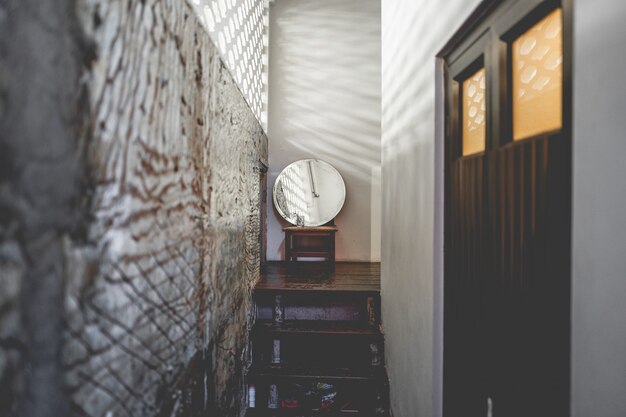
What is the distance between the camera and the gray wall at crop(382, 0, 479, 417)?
1.63 metres

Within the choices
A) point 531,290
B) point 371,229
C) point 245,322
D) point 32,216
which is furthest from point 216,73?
point 371,229

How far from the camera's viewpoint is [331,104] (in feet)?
15.6

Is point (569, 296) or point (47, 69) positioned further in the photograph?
point (569, 296)

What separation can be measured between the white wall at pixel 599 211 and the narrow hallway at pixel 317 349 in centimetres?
245

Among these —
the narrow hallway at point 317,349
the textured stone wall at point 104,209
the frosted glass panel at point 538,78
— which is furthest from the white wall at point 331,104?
the frosted glass panel at point 538,78

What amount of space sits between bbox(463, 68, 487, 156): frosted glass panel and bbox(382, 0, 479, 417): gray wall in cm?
18

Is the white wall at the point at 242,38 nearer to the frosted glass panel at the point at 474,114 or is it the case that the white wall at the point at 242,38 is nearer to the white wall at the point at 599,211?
the frosted glass panel at the point at 474,114

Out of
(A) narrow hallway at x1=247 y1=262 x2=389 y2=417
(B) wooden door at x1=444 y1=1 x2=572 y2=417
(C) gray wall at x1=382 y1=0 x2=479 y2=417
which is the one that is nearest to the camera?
(B) wooden door at x1=444 y1=1 x2=572 y2=417

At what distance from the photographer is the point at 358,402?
313cm

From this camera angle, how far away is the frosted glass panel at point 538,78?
887 mm

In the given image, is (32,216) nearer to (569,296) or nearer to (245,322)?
(569,296)

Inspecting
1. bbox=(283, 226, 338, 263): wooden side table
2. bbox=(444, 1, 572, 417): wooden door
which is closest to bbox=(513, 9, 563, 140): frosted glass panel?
bbox=(444, 1, 572, 417): wooden door

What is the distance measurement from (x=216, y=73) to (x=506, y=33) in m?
1.15

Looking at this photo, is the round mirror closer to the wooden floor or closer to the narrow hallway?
the wooden floor
